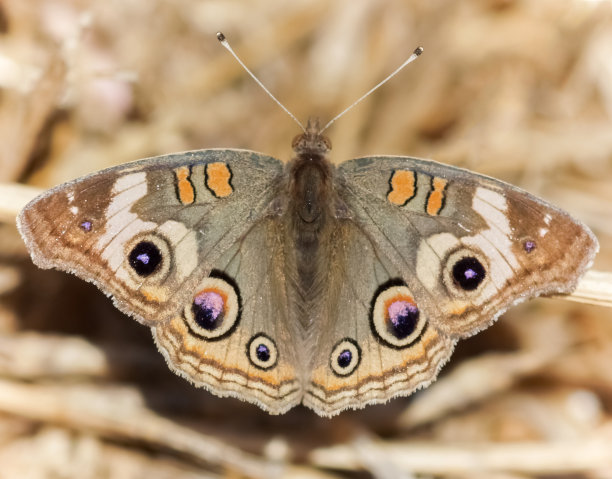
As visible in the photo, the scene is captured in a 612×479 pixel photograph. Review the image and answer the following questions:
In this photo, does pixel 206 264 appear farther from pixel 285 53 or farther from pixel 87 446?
pixel 285 53

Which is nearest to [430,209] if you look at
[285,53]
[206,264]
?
[206,264]

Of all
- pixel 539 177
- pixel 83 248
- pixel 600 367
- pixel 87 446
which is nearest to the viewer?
pixel 83 248

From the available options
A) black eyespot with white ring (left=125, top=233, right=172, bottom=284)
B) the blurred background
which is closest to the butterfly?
black eyespot with white ring (left=125, top=233, right=172, bottom=284)

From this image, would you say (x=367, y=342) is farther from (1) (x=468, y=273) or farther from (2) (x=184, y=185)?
(2) (x=184, y=185)

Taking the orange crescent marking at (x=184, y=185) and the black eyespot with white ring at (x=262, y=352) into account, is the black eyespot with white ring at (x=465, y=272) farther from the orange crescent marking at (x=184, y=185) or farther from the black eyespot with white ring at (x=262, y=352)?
the orange crescent marking at (x=184, y=185)

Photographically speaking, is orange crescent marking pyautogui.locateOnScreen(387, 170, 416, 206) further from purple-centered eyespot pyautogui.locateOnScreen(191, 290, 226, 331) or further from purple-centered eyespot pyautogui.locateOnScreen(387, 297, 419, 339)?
purple-centered eyespot pyautogui.locateOnScreen(191, 290, 226, 331)
